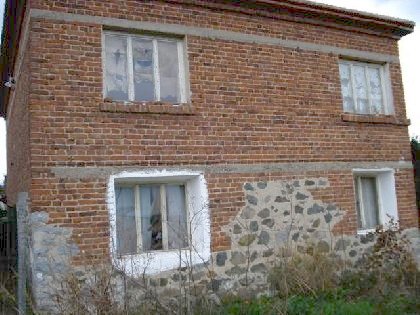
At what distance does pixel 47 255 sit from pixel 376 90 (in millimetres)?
7870

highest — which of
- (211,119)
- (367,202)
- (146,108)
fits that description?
(146,108)

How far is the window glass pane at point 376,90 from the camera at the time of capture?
10.7 m

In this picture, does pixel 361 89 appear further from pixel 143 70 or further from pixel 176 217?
pixel 176 217

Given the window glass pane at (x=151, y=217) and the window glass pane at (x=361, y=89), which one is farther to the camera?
the window glass pane at (x=361, y=89)

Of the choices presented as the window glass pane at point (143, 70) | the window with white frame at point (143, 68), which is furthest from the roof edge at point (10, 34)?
the window glass pane at point (143, 70)

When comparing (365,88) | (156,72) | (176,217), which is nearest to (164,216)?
(176,217)

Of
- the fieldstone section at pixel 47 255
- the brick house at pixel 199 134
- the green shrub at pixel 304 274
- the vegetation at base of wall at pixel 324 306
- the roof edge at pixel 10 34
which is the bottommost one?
the vegetation at base of wall at pixel 324 306

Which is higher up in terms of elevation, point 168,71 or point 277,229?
point 168,71

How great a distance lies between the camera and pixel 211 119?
8.46 meters

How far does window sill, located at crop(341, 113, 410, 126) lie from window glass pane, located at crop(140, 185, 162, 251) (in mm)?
4356

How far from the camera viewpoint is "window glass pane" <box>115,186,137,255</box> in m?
7.71

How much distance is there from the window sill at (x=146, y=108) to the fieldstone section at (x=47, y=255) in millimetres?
1928

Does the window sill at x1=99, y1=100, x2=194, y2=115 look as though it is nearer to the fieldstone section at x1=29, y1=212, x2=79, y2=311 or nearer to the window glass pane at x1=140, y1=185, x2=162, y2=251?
the window glass pane at x1=140, y1=185, x2=162, y2=251

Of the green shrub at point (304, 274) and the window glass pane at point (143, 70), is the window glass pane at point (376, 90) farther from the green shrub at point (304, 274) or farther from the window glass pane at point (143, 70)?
the window glass pane at point (143, 70)
